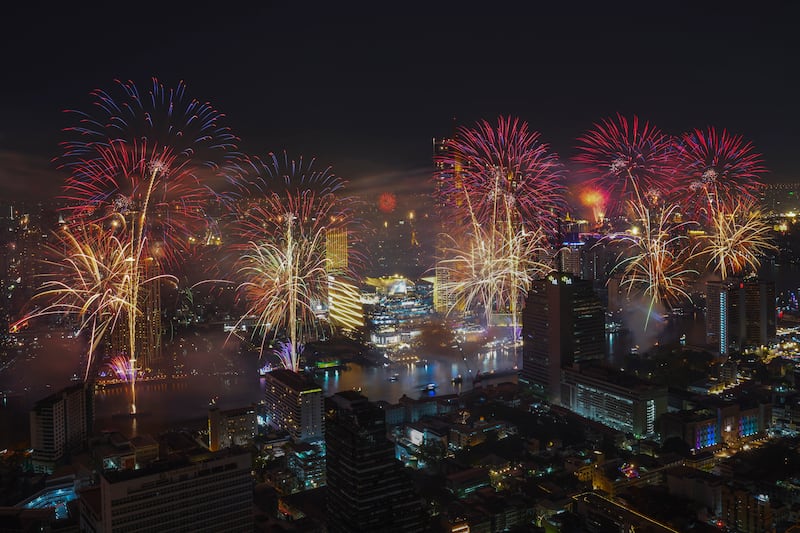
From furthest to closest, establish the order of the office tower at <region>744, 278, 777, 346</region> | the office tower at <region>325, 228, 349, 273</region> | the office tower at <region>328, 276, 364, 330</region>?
the office tower at <region>328, 276, 364, 330</region>, the office tower at <region>325, 228, 349, 273</region>, the office tower at <region>744, 278, 777, 346</region>

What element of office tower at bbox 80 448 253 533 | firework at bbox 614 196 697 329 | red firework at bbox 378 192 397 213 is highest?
red firework at bbox 378 192 397 213

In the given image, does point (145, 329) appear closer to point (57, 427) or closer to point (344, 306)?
point (57, 427)

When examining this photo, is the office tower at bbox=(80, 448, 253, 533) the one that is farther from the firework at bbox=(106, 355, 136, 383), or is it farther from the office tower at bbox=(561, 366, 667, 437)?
the firework at bbox=(106, 355, 136, 383)

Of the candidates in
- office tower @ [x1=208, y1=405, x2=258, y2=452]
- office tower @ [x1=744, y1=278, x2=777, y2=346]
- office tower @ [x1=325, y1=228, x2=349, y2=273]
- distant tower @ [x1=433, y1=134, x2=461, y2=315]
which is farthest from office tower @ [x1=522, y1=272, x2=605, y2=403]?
office tower @ [x1=325, y1=228, x2=349, y2=273]

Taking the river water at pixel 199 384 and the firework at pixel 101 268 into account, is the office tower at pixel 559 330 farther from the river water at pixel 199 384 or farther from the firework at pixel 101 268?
the firework at pixel 101 268

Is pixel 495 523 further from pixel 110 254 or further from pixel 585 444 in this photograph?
pixel 110 254

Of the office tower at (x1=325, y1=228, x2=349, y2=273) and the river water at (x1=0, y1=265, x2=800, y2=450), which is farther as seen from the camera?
the office tower at (x1=325, y1=228, x2=349, y2=273)

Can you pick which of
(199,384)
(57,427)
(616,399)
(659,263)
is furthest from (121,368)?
(659,263)
